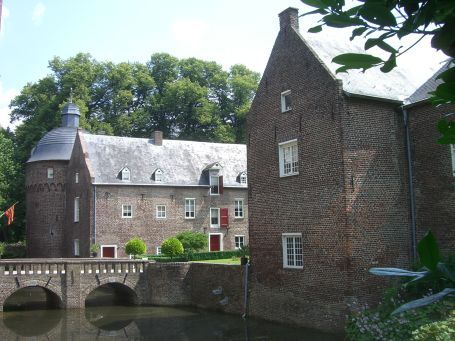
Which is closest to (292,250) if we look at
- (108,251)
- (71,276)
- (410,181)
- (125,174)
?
(410,181)

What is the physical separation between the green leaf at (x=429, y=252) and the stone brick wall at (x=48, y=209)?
36419 mm

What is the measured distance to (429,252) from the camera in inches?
41.4

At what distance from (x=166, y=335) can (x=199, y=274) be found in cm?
534

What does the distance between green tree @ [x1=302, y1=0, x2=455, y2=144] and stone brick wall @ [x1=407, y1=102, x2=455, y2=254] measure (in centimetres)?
1360

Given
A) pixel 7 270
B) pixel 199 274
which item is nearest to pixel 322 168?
pixel 199 274

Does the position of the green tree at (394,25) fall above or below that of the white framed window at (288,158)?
below

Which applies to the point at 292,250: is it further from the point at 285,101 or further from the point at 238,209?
the point at 238,209

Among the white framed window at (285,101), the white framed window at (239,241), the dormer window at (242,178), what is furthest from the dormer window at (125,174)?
the white framed window at (285,101)

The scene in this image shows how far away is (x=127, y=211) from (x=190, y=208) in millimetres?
4171

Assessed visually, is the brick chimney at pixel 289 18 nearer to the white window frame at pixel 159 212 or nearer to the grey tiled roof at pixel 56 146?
the white window frame at pixel 159 212

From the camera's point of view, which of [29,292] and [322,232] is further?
[29,292]

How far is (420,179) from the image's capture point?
15.0 m

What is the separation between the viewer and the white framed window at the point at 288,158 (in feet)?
53.5

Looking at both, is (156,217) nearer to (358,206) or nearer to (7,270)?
(7,270)
